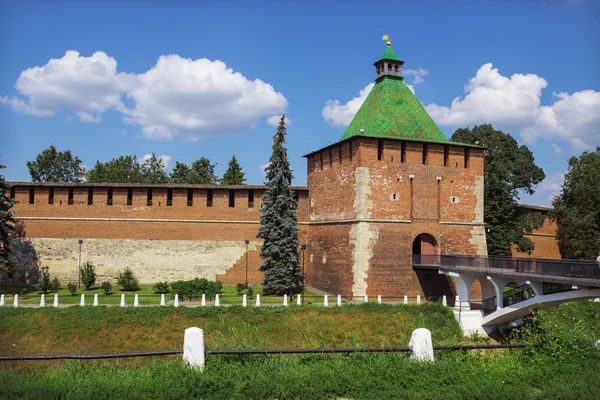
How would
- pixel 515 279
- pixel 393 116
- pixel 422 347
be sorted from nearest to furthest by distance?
pixel 422 347 → pixel 515 279 → pixel 393 116

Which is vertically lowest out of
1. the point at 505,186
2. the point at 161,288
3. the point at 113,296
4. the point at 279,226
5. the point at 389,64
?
the point at 113,296

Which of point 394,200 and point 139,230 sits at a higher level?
point 394,200

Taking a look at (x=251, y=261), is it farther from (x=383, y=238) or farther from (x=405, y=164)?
(x=405, y=164)

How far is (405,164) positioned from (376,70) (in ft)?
19.9

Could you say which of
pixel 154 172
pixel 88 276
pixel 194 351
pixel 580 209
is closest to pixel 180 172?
pixel 154 172

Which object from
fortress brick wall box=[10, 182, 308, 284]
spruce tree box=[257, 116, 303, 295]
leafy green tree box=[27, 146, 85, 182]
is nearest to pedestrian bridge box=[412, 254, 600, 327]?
spruce tree box=[257, 116, 303, 295]

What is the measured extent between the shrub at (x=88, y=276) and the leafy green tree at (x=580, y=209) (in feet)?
78.9

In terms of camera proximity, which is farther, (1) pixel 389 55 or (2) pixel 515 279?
(1) pixel 389 55

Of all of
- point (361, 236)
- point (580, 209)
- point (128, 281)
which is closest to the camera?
point (361, 236)

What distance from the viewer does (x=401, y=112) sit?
880 inches

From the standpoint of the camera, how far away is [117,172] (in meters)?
39.6

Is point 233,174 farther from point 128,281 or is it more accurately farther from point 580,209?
point 580,209

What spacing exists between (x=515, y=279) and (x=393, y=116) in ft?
31.2

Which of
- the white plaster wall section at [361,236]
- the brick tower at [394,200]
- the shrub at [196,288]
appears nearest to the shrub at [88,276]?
the shrub at [196,288]
